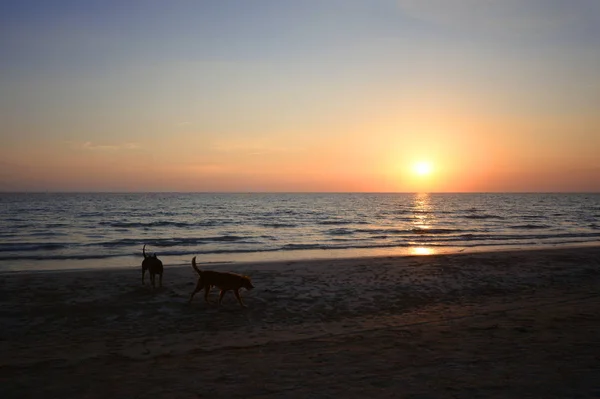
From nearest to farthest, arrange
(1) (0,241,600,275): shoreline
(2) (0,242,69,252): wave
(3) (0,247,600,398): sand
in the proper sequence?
(3) (0,247,600,398): sand
(1) (0,241,600,275): shoreline
(2) (0,242,69,252): wave

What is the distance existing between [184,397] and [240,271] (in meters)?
10.7

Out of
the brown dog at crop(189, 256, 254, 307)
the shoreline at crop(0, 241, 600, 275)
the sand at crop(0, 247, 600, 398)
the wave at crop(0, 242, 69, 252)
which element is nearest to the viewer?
the sand at crop(0, 247, 600, 398)

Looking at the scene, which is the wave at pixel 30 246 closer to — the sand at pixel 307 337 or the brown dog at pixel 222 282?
the sand at pixel 307 337

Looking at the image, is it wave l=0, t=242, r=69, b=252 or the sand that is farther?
wave l=0, t=242, r=69, b=252

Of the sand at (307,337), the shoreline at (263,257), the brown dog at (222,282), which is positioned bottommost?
the shoreline at (263,257)

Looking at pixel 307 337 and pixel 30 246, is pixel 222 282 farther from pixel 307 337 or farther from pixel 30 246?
pixel 30 246

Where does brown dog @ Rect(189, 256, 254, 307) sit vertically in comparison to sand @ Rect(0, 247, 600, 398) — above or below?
above

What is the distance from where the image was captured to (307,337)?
8594mm

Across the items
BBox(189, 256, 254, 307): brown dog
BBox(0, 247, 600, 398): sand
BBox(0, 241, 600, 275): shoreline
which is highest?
BBox(189, 256, 254, 307): brown dog

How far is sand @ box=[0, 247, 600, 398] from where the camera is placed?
6.06m

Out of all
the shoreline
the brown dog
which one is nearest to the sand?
the brown dog

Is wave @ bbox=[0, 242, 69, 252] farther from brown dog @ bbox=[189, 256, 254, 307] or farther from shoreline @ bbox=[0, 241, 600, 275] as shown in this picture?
brown dog @ bbox=[189, 256, 254, 307]

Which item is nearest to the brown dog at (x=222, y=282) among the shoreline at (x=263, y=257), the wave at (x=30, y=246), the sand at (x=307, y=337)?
the sand at (x=307, y=337)

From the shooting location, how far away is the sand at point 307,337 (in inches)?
239
